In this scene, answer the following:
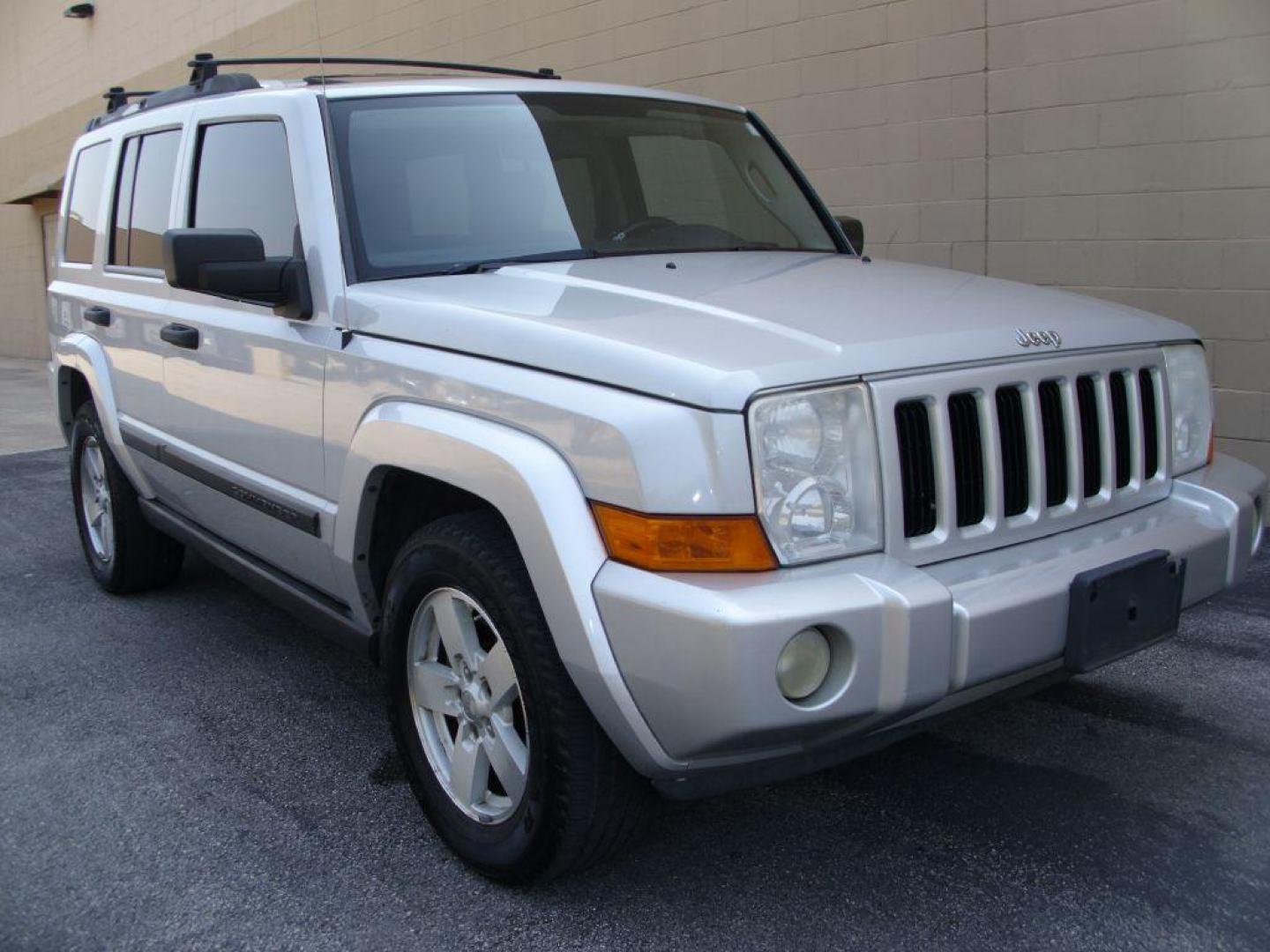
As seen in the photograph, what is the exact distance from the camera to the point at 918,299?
2947 millimetres

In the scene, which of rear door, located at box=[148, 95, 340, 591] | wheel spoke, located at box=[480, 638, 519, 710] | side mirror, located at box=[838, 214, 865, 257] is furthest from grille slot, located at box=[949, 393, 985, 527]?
side mirror, located at box=[838, 214, 865, 257]

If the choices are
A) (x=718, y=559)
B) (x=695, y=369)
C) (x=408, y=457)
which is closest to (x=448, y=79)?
(x=408, y=457)

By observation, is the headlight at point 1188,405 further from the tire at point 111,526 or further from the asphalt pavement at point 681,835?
the tire at point 111,526

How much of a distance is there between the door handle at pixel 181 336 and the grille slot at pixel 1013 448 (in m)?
2.48

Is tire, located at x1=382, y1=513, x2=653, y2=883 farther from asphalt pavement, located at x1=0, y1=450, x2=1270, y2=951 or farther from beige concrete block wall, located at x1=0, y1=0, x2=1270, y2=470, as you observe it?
beige concrete block wall, located at x1=0, y1=0, x2=1270, y2=470

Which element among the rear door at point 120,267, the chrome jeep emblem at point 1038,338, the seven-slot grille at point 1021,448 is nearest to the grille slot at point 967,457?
the seven-slot grille at point 1021,448

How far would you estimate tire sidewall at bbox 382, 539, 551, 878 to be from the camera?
8.44 feet

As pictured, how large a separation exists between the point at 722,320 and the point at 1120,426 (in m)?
1.06

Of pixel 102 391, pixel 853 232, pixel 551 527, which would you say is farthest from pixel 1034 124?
pixel 551 527

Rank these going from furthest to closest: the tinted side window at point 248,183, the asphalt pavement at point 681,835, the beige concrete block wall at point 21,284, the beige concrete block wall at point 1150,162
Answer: the beige concrete block wall at point 21,284 → the beige concrete block wall at point 1150,162 → the tinted side window at point 248,183 → the asphalt pavement at point 681,835

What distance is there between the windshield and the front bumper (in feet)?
4.44

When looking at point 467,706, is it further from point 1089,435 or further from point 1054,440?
point 1089,435

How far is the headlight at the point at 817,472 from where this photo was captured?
2.33 meters

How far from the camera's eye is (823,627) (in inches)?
88.5
